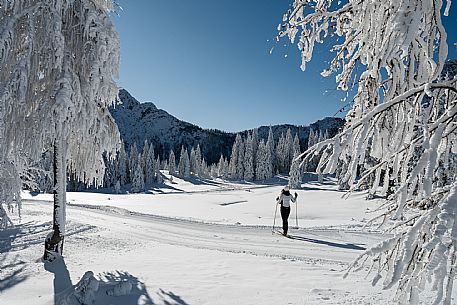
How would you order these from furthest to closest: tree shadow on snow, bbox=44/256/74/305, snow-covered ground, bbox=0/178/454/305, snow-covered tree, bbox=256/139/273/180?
snow-covered tree, bbox=256/139/273/180 → tree shadow on snow, bbox=44/256/74/305 → snow-covered ground, bbox=0/178/454/305

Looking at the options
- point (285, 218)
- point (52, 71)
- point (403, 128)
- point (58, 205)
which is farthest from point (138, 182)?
point (403, 128)

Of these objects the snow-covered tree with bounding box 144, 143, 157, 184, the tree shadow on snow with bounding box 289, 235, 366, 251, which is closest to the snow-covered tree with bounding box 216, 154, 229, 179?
the snow-covered tree with bounding box 144, 143, 157, 184

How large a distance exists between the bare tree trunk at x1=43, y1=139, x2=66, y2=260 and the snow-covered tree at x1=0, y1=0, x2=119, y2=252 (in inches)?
0.9

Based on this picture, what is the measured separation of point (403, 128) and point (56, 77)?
7.97 metres

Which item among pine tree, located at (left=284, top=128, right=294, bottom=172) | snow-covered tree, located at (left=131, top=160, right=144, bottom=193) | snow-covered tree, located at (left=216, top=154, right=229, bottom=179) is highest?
pine tree, located at (left=284, top=128, right=294, bottom=172)

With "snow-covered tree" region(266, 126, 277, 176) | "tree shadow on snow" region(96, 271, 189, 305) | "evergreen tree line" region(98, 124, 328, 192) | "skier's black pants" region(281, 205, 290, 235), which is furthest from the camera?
"snow-covered tree" region(266, 126, 277, 176)

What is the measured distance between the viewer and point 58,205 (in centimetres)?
855

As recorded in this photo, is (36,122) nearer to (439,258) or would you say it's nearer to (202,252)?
(202,252)

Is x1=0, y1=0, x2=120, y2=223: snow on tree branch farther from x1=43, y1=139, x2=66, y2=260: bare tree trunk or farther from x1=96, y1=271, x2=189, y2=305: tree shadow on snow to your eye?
x1=96, y1=271, x2=189, y2=305: tree shadow on snow

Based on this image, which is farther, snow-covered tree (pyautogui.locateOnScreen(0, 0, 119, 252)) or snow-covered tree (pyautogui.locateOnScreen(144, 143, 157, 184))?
snow-covered tree (pyautogui.locateOnScreen(144, 143, 157, 184))

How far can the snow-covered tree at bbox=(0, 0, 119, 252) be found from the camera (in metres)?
7.30

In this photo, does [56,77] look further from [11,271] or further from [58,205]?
[11,271]

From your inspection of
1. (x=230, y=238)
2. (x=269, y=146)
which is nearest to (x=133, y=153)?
(x=269, y=146)

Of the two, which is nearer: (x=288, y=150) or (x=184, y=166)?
(x=288, y=150)
